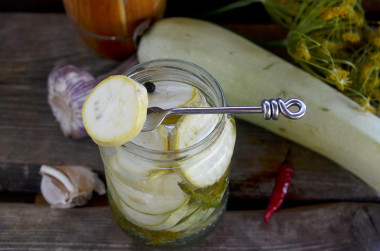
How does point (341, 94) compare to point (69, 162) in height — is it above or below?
above

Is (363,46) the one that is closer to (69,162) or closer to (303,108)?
(303,108)

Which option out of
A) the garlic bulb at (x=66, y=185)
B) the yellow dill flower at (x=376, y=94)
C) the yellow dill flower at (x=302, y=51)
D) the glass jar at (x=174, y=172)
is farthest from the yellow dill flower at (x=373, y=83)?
the garlic bulb at (x=66, y=185)

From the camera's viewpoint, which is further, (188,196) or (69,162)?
(69,162)

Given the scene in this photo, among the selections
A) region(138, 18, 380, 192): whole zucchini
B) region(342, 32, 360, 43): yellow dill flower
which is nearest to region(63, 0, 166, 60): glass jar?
region(138, 18, 380, 192): whole zucchini

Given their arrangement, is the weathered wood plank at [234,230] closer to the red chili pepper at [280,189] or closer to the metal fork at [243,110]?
the red chili pepper at [280,189]

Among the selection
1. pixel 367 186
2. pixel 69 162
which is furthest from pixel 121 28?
pixel 367 186
